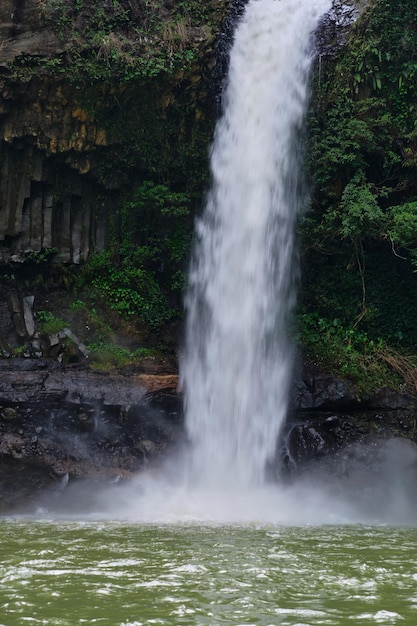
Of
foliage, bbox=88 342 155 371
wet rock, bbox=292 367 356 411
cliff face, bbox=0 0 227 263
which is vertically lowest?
wet rock, bbox=292 367 356 411

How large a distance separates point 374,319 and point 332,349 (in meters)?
1.41

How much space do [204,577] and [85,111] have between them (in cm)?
1167

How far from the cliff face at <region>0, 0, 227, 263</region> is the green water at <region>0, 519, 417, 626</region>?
27.9ft

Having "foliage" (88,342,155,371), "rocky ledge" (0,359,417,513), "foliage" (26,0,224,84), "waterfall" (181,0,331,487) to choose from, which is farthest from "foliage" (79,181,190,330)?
"foliage" (26,0,224,84)

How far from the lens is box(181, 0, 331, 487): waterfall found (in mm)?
13469

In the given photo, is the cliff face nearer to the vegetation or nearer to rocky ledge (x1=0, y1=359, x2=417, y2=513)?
the vegetation

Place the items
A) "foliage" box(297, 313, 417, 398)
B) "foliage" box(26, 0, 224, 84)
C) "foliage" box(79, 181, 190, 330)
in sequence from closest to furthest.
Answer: "foliage" box(297, 313, 417, 398) → "foliage" box(26, 0, 224, 84) → "foliage" box(79, 181, 190, 330)

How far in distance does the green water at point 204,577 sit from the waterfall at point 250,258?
468cm

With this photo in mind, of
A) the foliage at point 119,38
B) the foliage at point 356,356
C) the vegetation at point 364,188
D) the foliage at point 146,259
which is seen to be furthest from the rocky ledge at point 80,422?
the foliage at point 119,38

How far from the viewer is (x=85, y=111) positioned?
1499 cm

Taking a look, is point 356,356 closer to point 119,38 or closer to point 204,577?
point 119,38

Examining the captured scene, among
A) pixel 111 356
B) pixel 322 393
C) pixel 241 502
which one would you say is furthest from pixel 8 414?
pixel 322 393

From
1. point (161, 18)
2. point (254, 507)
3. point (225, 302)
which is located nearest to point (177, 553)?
point (254, 507)

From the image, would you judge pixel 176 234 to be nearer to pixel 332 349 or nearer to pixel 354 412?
pixel 332 349
